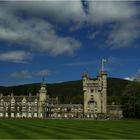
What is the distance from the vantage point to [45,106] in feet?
634

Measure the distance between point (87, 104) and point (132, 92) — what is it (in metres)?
48.2

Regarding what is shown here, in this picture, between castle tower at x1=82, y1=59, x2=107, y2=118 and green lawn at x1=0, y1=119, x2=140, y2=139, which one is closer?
green lawn at x1=0, y1=119, x2=140, y2=139

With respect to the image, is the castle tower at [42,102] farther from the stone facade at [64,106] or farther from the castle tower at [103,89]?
the castle tower at [103,89]

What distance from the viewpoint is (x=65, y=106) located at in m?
200

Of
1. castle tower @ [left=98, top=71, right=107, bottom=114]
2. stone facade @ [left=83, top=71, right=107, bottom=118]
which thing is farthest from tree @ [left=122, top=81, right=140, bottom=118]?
castle tower @ [left=98, top=71, right=107, bottom=114]

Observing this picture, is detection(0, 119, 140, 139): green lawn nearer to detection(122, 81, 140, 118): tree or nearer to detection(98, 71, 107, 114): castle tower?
detection(122, 81, 140, 118): tree

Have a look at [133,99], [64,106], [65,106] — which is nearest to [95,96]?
[65,106]

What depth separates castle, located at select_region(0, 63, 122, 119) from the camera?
184 meters

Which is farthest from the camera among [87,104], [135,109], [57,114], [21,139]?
[57,114]

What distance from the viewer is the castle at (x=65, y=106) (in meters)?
184

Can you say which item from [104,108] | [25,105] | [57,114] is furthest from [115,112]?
[25,105]

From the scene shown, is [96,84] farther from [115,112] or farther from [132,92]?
[132,92]

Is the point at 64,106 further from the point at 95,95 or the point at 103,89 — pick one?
the point at 103,89

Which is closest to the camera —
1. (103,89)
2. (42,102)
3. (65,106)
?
(103,89)
